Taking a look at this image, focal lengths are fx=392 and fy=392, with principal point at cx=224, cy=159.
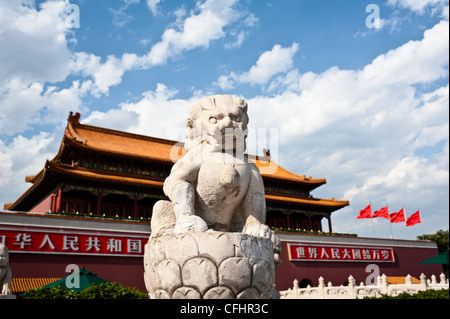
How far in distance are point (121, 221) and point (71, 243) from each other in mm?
1878

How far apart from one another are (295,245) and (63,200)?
10303 mm

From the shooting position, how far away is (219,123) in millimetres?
3152

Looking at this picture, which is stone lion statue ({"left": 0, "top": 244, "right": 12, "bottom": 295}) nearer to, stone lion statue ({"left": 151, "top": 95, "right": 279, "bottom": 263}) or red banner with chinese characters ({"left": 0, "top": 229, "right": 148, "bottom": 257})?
red banner with chinese characters ({"left": 0, "top": 229, "right": 148, "bottom": 257})

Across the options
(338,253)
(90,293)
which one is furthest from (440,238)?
(90,293)

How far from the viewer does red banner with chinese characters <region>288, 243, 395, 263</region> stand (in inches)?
680

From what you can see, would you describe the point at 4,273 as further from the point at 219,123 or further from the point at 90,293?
the point at 219,123

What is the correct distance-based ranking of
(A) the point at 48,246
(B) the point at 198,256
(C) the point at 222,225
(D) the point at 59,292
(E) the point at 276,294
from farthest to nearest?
(A) the point at 48,246 → (D) the point at 59,292 → (C) the point at 222,225 → (E) the point at 276,294 → (B) the point at 198,256

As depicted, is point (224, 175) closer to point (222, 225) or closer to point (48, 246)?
point (222, 225)

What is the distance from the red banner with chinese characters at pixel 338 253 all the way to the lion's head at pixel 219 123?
48.0ft

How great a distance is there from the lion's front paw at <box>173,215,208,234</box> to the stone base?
0.42ft

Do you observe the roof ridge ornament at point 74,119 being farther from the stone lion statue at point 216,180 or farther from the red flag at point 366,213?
the stone lion statue at point 216,180


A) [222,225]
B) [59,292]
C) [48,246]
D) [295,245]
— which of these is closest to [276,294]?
[222,225]

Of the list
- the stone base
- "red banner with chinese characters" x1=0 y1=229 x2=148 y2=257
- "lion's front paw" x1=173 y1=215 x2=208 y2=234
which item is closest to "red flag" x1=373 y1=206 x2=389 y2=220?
"red banner with chinese characters" x1=0 y1=229 x2=148 y2=257
